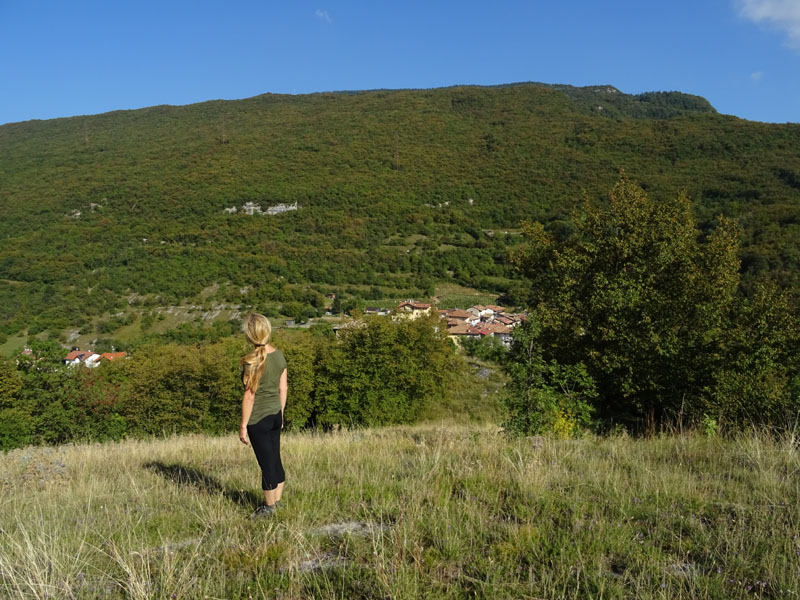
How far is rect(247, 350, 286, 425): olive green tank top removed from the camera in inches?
139

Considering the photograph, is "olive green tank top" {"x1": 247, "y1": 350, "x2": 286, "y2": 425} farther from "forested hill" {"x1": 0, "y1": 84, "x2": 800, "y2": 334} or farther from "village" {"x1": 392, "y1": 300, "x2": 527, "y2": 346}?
"forested hill" {"x1": 0, "y1": 84, "x2": 800, "y2": 334}

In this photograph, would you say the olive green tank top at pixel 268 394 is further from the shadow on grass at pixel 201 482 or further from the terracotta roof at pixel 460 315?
the terracotta roof at pixel 460 315

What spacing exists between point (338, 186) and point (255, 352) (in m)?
133

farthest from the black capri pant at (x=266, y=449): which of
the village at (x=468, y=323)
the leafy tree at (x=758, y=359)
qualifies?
the village at (x=468, y=323)

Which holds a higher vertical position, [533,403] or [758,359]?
[533,403]

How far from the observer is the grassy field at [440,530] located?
7.66ft

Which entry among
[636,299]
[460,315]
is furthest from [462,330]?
[636,299]

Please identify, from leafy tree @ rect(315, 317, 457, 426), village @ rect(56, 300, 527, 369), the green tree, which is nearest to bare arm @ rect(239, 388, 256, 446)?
the green tree

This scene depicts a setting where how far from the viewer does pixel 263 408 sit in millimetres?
3525

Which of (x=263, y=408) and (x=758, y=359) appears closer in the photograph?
(x=263, y=408)

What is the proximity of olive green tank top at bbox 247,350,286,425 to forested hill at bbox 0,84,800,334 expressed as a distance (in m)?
53.8

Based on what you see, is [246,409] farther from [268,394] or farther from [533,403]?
[533,403]

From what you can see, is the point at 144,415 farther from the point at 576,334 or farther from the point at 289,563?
the point at 289,563

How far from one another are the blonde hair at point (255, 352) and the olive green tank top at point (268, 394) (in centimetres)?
5
